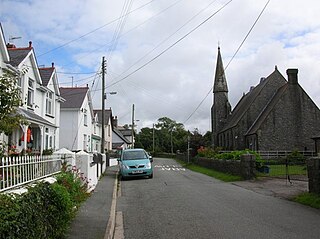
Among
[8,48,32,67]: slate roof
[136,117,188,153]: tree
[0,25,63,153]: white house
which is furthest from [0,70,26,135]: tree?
[136,117,188,153]: tree

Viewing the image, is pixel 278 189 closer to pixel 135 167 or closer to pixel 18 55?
pixel 135 167

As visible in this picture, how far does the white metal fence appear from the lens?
23.2ft

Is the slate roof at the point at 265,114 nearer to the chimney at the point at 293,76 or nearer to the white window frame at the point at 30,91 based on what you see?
the chimney at the point at 293,76

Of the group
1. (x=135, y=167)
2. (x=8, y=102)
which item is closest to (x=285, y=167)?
(x=135, y=167)

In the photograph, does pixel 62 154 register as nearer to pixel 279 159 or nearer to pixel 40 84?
pixel 40 84

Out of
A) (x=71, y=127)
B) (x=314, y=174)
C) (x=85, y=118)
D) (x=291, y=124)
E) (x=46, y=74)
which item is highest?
(x=46, y=74)

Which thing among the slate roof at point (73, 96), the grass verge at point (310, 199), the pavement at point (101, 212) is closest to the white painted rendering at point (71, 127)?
the slate roof at point (73, 96)

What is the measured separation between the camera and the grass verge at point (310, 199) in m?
11.6

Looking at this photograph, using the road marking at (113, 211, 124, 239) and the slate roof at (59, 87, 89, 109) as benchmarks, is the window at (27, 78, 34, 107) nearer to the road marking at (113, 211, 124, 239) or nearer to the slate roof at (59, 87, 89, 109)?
the slate roof at (59, 87, 89, 109)

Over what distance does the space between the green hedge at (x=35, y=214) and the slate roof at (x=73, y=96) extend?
1206 inches

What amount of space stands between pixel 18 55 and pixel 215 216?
53.9ft

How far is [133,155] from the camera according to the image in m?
23.8

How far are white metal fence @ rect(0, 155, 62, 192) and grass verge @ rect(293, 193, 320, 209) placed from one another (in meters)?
7.71

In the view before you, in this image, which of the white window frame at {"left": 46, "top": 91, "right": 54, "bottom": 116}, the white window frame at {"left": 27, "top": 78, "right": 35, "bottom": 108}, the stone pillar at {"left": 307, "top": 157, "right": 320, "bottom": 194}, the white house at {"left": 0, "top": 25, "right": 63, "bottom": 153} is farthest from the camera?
the white window frame at {"left": 46, "top": 91, "right": 54, "bottom": 116}
